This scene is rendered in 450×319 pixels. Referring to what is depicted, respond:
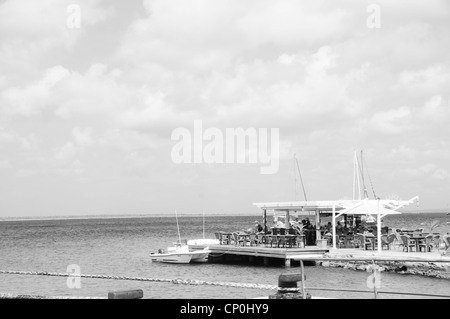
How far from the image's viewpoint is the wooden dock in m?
27.9

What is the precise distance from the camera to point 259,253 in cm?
2962

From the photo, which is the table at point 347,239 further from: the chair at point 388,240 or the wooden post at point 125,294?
the wooden post at point 125,294

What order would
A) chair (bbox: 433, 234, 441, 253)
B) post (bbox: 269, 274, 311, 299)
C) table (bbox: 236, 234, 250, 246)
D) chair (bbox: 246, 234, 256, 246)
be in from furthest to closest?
table (bbox: 236, 234, 250, 246) < chair (bbox: 246, 234, 256, 246) < chair (bbox: 433, 234, 441, 253) < post (bbox: 269, 274, 311, 299)

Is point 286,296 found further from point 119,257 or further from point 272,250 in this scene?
point 119,257

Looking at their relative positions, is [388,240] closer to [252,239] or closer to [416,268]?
[416,268]

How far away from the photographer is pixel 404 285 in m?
23.4

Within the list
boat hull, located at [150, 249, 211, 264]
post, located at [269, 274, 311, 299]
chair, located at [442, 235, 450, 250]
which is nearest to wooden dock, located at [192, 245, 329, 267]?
boat hull, located at [150, 249, 211, 264]

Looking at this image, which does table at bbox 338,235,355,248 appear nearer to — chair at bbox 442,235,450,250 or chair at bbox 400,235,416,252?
chair at bbox 400,235,416,252

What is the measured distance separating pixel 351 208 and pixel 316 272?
128 inches

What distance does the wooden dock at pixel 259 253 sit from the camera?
27891 millimetres

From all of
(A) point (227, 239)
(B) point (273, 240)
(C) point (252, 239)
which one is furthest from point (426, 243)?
(A) point (227, 239)

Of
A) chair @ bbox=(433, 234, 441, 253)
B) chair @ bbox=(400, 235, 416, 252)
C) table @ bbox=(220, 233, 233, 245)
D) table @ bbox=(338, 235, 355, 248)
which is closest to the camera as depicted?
chair @ bbox=(400, 235, 416, 252)

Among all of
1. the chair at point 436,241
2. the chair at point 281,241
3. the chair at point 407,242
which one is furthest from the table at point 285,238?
the chair at point 436,241

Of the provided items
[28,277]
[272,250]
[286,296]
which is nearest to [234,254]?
A: [272,250]
